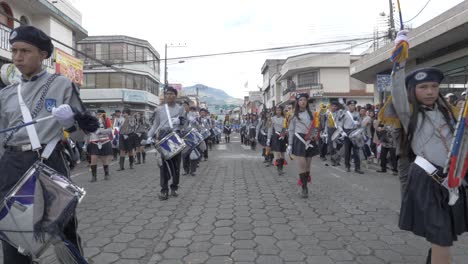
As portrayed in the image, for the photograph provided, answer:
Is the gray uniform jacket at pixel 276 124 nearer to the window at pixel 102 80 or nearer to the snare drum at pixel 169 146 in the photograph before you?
the snare drum at pixel 169 146

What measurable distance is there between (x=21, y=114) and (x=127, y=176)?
7579 millimetres

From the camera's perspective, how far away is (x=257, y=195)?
22.3 feet

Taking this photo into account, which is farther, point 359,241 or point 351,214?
point 351,214

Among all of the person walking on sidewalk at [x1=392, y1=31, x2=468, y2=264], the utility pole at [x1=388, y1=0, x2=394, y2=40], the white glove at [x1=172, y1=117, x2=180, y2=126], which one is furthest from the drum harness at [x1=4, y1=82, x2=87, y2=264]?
the utility pole at [x1=388, y1=0, x2=394, y2=40]

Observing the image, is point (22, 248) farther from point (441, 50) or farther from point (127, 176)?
point (441, 50)

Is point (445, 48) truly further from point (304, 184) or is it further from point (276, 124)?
point (304, 184)

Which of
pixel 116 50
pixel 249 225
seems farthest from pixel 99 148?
pixel 116 50

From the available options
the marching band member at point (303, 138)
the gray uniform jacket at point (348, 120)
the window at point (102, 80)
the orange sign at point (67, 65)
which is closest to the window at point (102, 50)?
the window at point (102, 80)

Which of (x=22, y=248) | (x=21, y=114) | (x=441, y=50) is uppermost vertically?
(x=441, y=50)

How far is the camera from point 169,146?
6.38 metres

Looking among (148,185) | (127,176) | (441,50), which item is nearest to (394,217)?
(148,185)

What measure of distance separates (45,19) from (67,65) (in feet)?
8.12

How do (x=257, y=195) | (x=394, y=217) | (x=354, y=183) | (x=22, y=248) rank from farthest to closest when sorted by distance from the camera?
(x=354, y=183) → (x=257, y=195) → (x=394, y=217) → (x=22, y=248)

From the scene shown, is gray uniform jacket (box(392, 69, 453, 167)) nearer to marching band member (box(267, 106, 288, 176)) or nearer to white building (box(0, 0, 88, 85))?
marching band member (box(267, 106, 288, 176))
